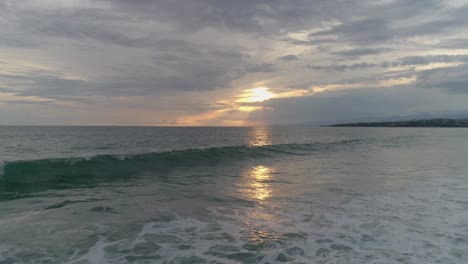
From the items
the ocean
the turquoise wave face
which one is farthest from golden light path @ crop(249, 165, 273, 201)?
the turquoise wave face

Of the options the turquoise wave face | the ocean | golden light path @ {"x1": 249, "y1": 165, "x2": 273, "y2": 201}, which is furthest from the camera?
the turquoise wave face

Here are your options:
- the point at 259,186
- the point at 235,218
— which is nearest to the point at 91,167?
the point at 259,186

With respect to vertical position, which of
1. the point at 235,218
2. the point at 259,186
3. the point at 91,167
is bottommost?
the point at 259,186

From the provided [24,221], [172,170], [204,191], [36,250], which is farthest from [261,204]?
[172,170]

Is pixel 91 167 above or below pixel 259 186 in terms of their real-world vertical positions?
above

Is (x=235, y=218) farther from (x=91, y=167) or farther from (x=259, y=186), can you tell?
(x=91, y=167)

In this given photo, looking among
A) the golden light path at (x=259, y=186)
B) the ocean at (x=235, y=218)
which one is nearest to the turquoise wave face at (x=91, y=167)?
the ocean at (x=235, y=218)

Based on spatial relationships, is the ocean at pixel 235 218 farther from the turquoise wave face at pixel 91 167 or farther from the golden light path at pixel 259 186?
the turquoise wave face at pixel 91 167

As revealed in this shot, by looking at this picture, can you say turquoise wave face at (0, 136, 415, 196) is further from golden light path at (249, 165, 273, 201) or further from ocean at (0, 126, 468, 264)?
golden light path at (249, 165, 273, 201)

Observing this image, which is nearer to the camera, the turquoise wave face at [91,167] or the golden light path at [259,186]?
the golden light path at [259,186]

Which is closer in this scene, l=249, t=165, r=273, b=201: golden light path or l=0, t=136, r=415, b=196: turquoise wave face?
l=249, t=165, r=273, b=201: golden light path

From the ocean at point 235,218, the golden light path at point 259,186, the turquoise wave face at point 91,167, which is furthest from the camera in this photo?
the turquoise wave face at point 91,167

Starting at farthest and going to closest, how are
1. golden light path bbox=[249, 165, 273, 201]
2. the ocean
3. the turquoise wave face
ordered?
the turquoise wave face
golden light path bbox=[249, 165, 273, 201]
the ocean

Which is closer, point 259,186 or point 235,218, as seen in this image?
point 235,218
